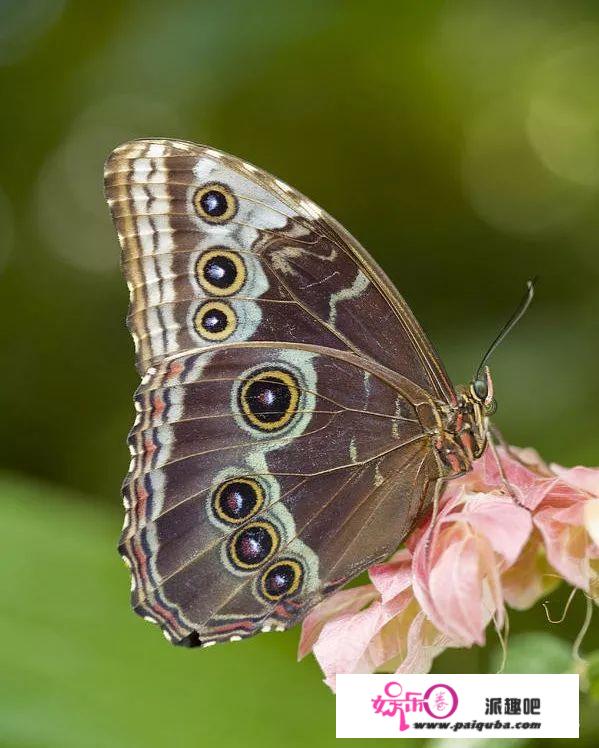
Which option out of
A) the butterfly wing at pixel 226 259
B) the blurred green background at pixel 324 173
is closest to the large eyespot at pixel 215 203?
the butterfly wing at pixel 226 259

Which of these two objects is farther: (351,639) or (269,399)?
(269,399)

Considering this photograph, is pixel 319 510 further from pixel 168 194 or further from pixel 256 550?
pixel 168 194

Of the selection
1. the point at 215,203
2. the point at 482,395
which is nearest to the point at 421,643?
the point at 482,395

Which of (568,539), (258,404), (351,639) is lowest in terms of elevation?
(351,639)

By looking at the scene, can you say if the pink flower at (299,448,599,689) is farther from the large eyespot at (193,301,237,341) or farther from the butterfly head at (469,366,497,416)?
→ the large eyespot at (193,301,237,341)

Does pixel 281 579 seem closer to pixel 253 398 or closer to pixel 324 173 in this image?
pixel 253 398

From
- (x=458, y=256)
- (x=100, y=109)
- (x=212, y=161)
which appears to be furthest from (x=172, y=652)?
(x=100, y=109)
